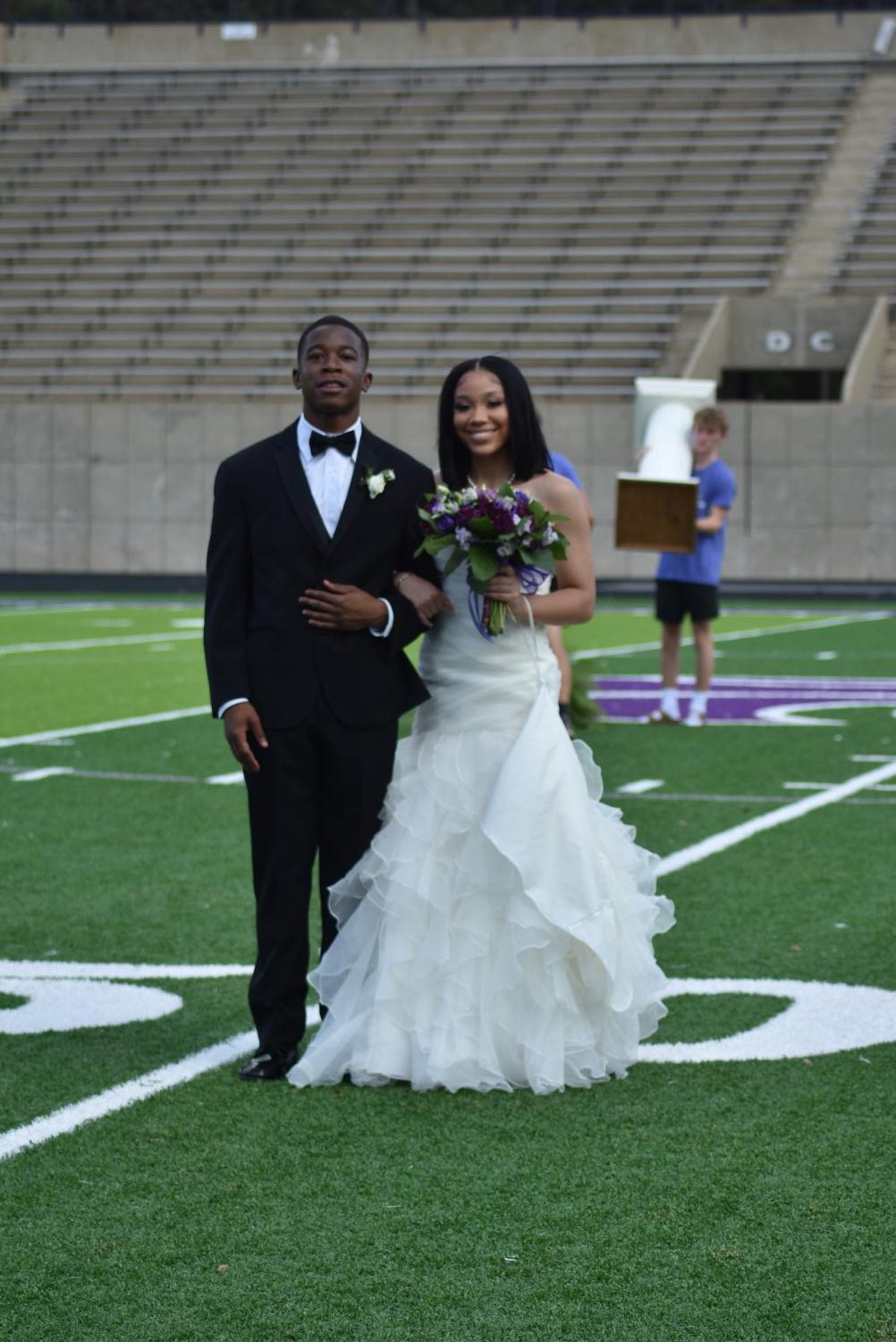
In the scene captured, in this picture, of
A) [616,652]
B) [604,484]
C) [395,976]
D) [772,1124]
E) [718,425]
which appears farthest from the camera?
[604,484]

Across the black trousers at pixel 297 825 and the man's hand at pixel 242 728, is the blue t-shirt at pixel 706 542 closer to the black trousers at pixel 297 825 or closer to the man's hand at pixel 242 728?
the black trousers at pixel 297 825

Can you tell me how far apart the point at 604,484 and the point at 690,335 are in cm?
301

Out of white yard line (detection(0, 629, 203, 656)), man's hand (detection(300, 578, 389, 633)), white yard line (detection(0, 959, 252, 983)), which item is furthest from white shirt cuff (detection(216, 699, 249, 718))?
white yard line (detection(0, 629, 203, 656))

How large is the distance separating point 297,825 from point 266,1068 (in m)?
0.56

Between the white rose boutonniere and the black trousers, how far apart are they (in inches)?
20.0

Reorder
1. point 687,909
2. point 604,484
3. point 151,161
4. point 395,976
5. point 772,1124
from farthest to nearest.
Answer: point 151,161, point 604,484, point 687,909, point 395,976, point 772,1124

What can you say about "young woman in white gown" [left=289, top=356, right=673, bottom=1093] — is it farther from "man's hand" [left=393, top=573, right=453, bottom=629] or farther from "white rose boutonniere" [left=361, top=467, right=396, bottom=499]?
"white rose boutonniere" [left=361, top=467, right=396, bottom=499]

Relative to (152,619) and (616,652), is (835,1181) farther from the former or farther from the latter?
(152,619)

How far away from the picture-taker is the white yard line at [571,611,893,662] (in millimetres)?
18453

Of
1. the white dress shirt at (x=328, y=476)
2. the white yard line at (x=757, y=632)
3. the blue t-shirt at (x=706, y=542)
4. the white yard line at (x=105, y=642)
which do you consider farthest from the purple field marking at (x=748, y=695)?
the white dress shirt at (x=328, y=476)

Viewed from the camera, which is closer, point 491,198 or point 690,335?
point 690,335

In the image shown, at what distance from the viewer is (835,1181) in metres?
4.06

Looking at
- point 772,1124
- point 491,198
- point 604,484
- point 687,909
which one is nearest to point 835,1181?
point 772,1124

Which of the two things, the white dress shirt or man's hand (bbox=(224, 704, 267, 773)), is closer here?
man's hand (bbox=(224, 704, 267, 773))
